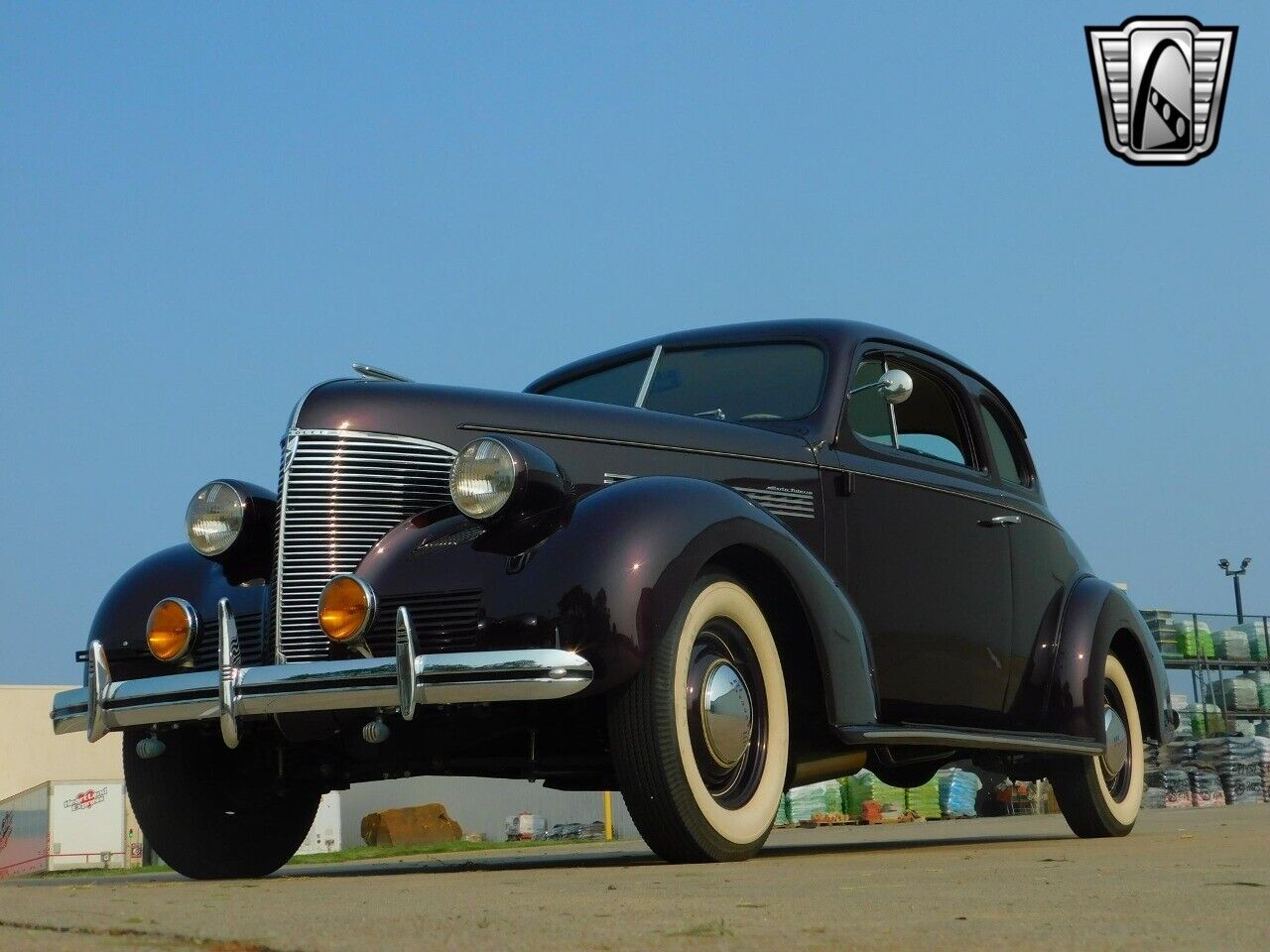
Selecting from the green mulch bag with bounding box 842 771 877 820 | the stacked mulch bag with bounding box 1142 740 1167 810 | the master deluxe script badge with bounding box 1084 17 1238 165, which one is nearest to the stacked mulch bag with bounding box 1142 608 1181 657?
the stacked mulch bag with bounding box 1142 740 1167 810

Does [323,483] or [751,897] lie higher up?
[323,483]

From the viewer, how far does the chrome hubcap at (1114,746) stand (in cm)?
775

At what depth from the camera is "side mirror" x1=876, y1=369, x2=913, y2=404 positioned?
618 cm

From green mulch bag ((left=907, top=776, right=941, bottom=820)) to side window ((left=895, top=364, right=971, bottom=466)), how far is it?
49.2 feet

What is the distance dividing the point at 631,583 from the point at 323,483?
1119 mm

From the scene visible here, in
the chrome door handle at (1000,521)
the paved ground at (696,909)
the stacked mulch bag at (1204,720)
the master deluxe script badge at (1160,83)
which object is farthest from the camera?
the stacked mulch bag at (1204,720)

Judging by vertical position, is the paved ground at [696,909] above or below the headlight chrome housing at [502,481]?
below

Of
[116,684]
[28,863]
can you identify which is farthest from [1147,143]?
[28,863]

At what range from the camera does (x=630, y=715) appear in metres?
4.74

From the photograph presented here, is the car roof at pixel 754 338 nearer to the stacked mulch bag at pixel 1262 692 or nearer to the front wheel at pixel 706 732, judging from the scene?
the front wheel at pixel 706 732

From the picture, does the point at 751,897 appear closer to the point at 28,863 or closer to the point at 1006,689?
the point at 1006,689

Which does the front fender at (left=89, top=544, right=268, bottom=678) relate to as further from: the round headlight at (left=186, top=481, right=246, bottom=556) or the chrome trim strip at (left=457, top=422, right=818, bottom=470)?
the chrome trim strip at (left=457, top=422, right=818, bottom=470)

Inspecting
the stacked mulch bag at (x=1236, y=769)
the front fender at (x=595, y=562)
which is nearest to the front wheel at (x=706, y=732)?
the front fender at (x=595, y=562)

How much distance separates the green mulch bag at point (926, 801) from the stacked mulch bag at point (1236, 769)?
385 cm
